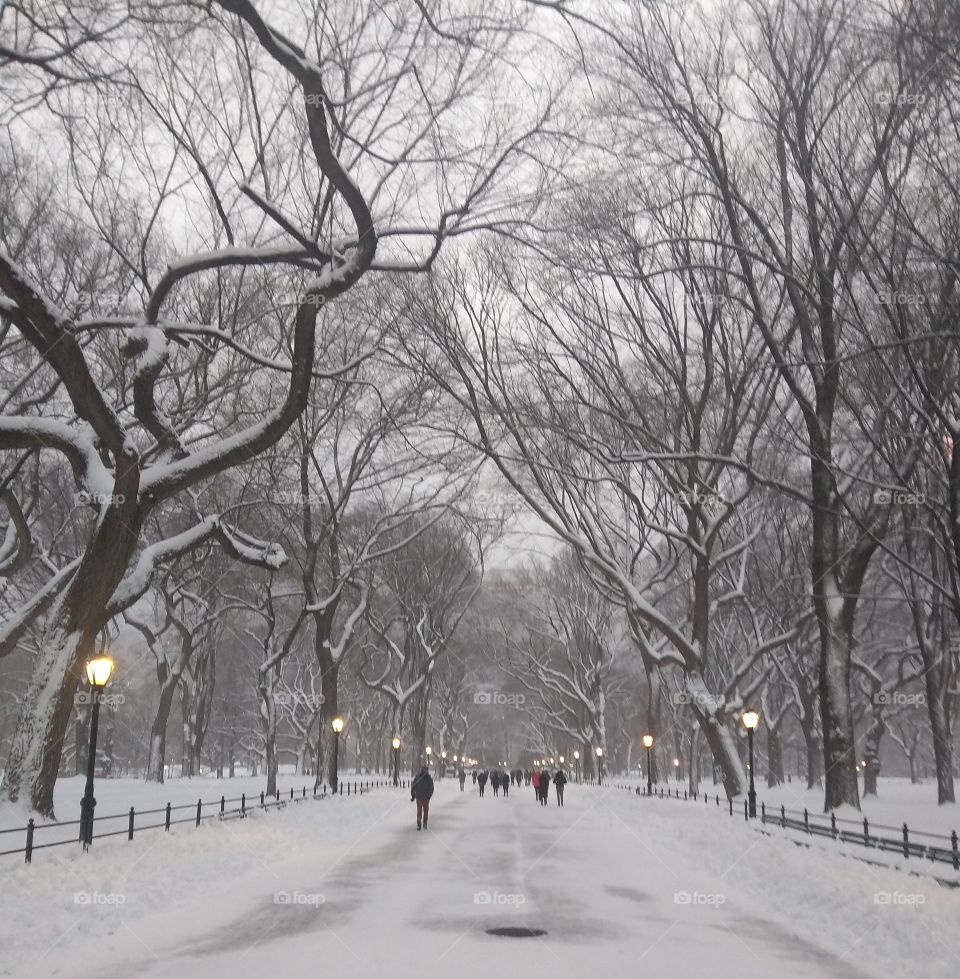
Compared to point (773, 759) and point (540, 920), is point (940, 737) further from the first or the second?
point (540, 920)

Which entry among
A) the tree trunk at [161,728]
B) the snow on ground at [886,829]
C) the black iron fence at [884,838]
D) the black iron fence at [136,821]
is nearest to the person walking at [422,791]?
the black iron fence at [136,821]

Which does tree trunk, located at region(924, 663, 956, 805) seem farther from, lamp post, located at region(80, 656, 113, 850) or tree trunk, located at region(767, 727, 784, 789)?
lamp post, located at region(80, 656, 113, 850)

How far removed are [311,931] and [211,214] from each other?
49.5ft

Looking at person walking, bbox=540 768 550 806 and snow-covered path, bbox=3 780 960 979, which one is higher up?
snow-covered path, bbox=3 780 960 979

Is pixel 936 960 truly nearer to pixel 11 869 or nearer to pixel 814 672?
pixel 11 869

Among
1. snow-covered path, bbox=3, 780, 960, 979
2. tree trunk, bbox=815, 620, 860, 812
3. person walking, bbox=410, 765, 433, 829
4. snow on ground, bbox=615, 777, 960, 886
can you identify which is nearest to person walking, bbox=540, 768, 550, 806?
snow on ground, bbox=615, 777, 960, 886

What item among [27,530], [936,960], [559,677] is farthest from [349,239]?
[559,677]

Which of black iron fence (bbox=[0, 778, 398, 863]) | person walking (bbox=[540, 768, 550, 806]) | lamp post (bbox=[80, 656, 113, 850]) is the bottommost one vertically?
person walking (bbox=[540, 768, 550, 806])

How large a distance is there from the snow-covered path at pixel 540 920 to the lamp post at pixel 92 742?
2256 mm

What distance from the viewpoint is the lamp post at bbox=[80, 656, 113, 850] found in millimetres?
13219

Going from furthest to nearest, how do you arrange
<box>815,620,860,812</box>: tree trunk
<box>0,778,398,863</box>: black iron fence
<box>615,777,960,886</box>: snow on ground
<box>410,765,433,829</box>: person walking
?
<box>410,765,433,829</box>: person walking
<box>815,620,860,812</box>: tree trunk
<box>615,777,960,886</box>: snow on ground
<box>0,778,398,863</box>: black iron fence

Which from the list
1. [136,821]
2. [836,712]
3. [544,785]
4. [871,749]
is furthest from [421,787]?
[871,749]

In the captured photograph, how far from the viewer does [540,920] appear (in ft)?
31.1

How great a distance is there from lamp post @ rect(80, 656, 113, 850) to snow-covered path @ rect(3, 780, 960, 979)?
7.40 ft
